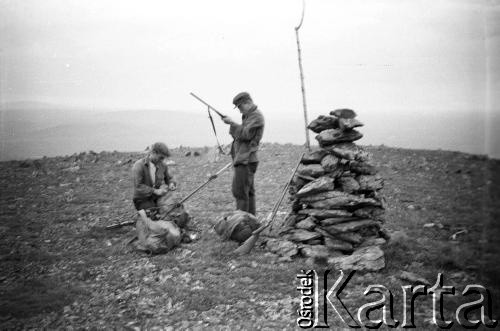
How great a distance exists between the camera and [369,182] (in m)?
6.19

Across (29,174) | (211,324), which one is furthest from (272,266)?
(29,174)

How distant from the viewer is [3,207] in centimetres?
917

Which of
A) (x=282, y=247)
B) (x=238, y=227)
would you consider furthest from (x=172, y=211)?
(x=282, y=247)

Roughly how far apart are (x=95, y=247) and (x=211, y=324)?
3444 mm

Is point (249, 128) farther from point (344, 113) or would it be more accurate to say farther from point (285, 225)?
point (285, 225)

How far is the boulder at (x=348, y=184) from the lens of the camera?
6.11 metres

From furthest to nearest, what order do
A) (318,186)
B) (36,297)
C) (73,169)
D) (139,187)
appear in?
1. (73,169)
2. (139,187)
3. (318,186)
4. (36,297)

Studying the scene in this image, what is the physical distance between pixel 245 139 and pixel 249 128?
9.5 inches

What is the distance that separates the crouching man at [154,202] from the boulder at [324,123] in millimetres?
2970

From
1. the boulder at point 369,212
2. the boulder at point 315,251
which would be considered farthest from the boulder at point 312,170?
the boulder at point 315,251

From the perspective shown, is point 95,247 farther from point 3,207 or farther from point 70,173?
point 70,173

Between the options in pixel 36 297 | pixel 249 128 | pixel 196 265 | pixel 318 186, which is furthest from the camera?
pixel 249 128

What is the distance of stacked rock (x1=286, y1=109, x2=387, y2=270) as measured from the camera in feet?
19.5

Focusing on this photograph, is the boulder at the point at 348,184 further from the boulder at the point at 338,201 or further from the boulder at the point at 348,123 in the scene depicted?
the boulder at the point at 348,123
